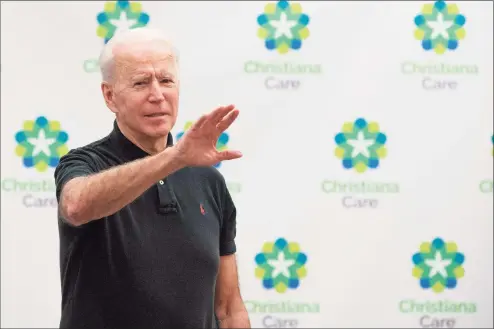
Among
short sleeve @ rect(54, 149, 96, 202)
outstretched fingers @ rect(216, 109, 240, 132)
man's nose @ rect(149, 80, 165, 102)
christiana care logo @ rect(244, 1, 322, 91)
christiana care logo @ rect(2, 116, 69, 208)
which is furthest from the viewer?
christiana care logo @ rect(244, 1, 322, 91)

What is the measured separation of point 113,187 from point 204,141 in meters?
0.19

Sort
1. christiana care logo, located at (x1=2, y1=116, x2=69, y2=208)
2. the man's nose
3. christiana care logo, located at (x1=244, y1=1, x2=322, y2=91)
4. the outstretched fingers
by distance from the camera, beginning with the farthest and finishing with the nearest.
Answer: christiana care logo, located at (x1=244, y1=1, x2=322, y2=91) < christiana care logo, located at (x1=2, y1=116, x2=69, y2=208) < the man's nose < the outstretched fingers

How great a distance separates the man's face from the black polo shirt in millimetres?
68

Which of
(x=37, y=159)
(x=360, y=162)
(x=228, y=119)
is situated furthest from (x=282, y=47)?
(x=228, y=119)

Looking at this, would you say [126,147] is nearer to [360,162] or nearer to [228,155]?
[228,155]

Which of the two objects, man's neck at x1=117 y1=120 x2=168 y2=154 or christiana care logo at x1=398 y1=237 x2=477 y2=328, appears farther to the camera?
christiana care logo at x1=398 y1=237 x2=477 y2=328

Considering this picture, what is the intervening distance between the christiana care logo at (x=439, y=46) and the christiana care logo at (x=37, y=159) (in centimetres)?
159

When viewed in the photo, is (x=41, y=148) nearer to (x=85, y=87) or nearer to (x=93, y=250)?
(x=85, y=87)

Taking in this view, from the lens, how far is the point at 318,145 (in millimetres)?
3396

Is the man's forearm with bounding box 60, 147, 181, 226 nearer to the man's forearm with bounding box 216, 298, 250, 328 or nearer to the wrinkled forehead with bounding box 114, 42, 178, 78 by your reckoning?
the wrinkled forehead with bounding box 114, 42, 178, 78

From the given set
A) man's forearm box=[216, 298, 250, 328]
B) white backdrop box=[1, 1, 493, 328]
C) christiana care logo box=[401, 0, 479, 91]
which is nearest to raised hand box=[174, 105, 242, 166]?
man's forearm box=[216, 298, 250, 328]

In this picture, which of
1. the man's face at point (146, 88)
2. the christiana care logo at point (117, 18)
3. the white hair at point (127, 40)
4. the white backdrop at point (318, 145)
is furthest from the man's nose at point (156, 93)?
the christiana care logo at point (117, 18)

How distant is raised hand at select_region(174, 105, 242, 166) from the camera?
134 centimetres

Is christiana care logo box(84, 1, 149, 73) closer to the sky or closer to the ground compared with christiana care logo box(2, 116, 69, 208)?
closer to the sky
